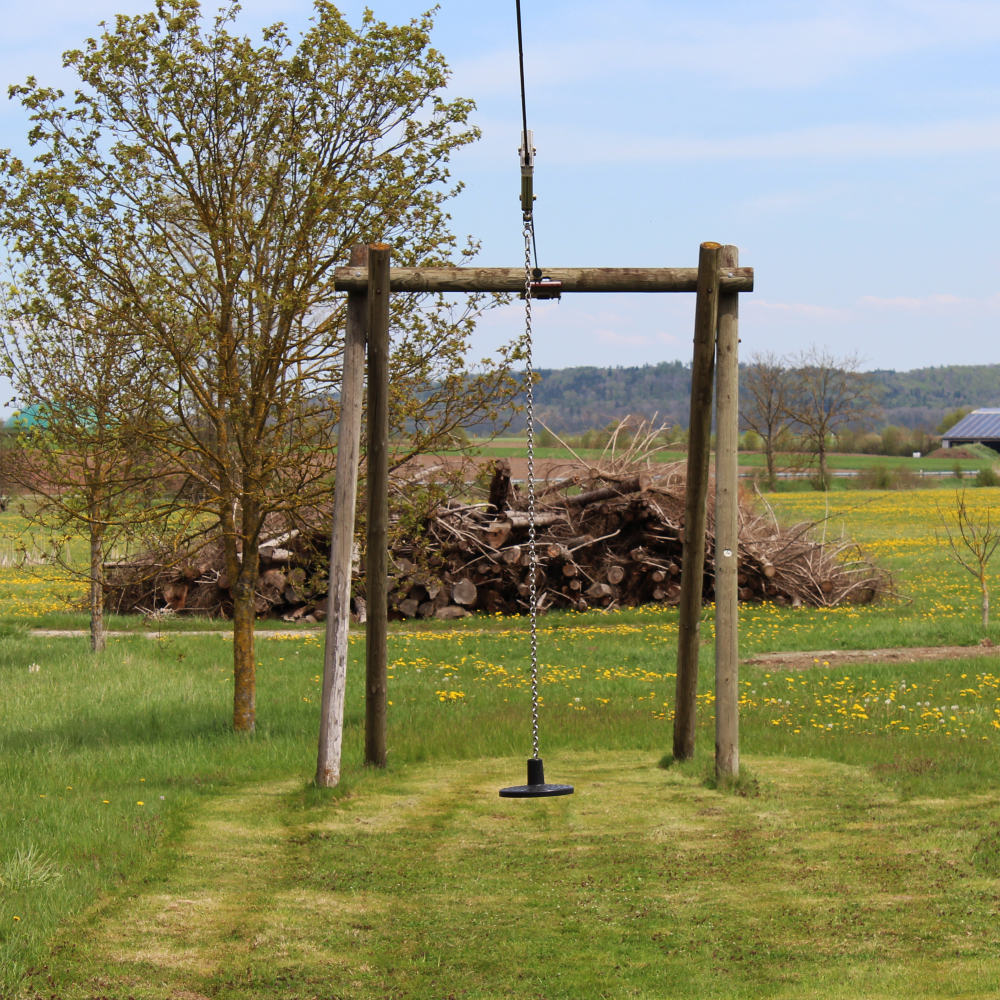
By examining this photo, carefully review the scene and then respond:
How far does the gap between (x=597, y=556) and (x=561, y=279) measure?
14553mm

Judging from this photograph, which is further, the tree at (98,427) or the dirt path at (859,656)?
the dirt path at (859,656)

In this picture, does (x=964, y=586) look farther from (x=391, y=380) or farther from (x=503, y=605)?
(x=391, y=380)

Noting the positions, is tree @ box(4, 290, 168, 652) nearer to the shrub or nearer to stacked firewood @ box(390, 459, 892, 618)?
stacked firewood @ box(390, 459, 892, 618)

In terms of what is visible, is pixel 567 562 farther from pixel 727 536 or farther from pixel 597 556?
pixel 727 536

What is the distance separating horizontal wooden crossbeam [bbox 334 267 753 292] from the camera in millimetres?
8383

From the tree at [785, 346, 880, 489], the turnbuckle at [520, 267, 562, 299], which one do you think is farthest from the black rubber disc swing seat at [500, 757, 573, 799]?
the tree at [785, 346, 880, 489]

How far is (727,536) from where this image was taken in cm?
818

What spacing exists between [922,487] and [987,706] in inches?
2258

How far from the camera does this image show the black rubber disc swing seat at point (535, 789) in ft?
22.4

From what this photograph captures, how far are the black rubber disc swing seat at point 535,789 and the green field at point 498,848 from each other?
0.99 feet

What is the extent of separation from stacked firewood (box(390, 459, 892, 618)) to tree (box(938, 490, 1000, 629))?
92.9 inches

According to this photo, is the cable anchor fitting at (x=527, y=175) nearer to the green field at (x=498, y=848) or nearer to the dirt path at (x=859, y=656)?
the green field at (x=498, y=848)

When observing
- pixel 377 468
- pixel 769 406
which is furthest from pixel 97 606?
pixel 769 406

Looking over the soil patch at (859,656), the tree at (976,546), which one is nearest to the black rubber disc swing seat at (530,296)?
the soil patch at (859,656)
